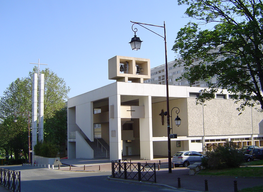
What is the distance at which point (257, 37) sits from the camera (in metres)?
15.9

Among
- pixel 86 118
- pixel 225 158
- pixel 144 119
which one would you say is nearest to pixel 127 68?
pixel 144 119

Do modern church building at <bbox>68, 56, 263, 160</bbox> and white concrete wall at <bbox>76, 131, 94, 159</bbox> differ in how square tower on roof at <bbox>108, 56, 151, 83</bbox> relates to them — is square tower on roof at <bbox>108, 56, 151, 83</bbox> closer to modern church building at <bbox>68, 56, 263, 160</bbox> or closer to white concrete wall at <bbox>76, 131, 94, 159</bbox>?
modern church building at <bbox>68, 56, 263, 160</bbox>

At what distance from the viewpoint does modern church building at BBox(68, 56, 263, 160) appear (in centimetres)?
3522

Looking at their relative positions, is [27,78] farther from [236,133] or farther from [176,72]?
[176,72]

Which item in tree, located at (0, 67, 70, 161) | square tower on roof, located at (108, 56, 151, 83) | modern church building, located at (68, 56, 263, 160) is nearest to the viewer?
modern church building, located at (68, 56, 263, 160)

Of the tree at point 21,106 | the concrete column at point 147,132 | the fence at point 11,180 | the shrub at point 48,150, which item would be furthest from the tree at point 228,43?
the tree at point 21,106

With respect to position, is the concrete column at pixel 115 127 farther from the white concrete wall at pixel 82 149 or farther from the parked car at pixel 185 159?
the parked car at pixel 185 159

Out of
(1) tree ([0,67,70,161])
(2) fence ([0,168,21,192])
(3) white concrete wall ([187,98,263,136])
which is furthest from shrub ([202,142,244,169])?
(1) tree ([0,67,70,161])

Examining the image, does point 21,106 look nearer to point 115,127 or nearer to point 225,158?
point 115,127

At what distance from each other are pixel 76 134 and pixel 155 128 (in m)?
12.8

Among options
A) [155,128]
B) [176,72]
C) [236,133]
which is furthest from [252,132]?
[176,72]

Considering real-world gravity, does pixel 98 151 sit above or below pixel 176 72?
→ below

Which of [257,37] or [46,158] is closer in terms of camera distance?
[257,37]

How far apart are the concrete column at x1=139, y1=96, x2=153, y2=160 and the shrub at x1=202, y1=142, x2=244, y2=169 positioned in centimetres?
1607
